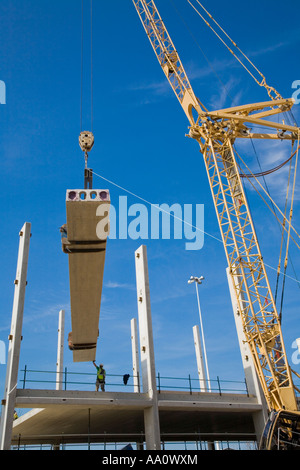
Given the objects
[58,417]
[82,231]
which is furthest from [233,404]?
[82,231]

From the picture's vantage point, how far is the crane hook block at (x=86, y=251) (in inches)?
409

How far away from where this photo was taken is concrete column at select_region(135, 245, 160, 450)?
20.5 m

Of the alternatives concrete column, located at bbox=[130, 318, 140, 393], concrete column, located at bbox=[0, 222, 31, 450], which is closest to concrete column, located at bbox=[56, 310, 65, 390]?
concrete column, located at bbox=[130, 318, 140, 393]

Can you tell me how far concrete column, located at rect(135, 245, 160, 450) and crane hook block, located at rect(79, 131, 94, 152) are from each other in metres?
10.5

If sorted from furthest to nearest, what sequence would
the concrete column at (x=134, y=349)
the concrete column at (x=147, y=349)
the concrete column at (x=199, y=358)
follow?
the concrete column at (x=199, y=358) < the concrete column at (x=134, y=349) < the concrete column at (x=147, y=349)

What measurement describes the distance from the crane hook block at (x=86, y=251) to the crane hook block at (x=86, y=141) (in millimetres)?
3266

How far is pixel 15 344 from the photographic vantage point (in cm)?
1900

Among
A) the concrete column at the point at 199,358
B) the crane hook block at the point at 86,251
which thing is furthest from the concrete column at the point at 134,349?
the crane hook block at the point at 86,251

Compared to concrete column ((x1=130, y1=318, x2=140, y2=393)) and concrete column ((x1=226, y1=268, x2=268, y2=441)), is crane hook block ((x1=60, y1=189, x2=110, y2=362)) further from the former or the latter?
concrete column ((x1=130, y1=318, x2=140, y2=393))

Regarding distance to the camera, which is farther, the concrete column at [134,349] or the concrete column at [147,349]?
the concrete column at [134,349]

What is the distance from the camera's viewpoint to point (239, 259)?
28281 mm

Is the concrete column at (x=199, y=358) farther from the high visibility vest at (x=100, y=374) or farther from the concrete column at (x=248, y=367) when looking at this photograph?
the high visibility vest at (x=100, y=374)

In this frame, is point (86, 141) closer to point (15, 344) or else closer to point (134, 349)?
point (15, 344)

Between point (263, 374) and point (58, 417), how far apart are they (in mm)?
12128
